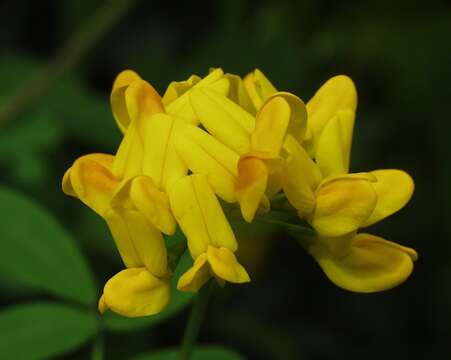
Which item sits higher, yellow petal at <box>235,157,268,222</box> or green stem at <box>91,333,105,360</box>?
yellow petal at <box>235,157,268,222</box>

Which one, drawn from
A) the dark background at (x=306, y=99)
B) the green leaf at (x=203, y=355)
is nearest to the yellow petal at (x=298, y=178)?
the green leaf at (x=203, y=355)

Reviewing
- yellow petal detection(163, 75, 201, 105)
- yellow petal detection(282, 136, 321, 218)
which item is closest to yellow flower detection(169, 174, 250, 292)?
yellow petal detection(282, 136, 321, 218)

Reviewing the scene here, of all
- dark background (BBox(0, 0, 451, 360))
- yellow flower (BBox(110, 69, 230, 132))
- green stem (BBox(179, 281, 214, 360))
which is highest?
yellow flower (BBox(110, 69, 230, 132))

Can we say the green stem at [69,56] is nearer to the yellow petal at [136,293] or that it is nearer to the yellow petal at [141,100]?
the yellow petal at [141,100]

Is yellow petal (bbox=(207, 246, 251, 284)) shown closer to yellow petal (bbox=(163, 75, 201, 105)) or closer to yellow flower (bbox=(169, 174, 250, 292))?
yellow flower (bbox=(169, 174, 250, 292))

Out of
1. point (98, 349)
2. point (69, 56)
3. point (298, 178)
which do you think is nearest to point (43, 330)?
point (98, 349)

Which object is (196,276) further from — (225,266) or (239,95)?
(239,95)

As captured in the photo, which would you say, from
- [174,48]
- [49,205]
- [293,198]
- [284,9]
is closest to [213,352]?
[293,198]
